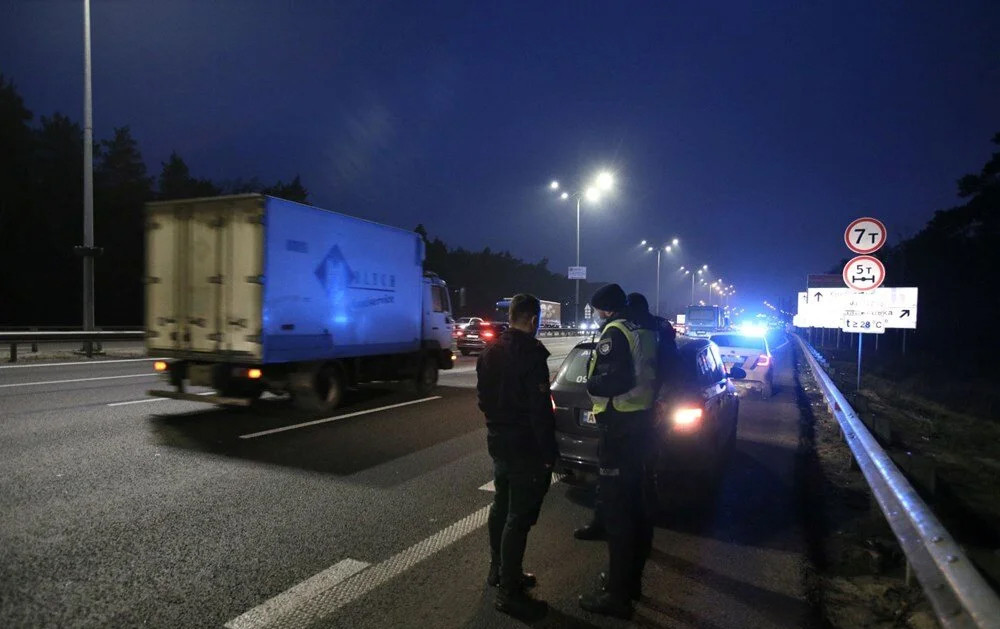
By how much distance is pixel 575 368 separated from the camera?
6586mm

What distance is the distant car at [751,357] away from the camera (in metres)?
14.1

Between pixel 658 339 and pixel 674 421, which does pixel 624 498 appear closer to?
pixel 658 339

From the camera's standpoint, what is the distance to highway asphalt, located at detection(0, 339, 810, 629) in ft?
12.4

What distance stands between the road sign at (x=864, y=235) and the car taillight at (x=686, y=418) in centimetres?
696

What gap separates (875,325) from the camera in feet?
42.6

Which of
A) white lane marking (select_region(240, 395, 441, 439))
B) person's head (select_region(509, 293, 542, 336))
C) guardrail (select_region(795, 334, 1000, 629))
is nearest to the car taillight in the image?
guardrail (select_region(795, 334, 1000, 629))

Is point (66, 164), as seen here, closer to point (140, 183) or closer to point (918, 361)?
point (140, 183)

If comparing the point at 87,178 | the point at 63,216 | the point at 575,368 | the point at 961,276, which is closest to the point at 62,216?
the point at 63,216

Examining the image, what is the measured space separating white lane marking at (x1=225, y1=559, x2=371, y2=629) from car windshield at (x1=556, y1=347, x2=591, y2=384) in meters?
2.74

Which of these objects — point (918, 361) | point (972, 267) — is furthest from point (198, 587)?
point (972, 267)

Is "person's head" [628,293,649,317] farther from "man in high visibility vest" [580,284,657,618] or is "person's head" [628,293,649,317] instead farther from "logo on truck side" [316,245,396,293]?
"logo on truck side" [316,245,396,293]

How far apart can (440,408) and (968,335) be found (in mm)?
45723

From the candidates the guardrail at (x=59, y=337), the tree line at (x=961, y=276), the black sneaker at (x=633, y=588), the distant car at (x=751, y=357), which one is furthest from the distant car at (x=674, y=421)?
the tree line at (x=961, y=276)

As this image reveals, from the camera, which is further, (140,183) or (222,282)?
(140,183)
